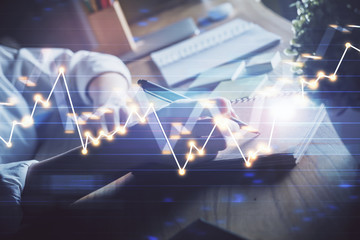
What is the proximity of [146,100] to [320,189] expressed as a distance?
1.70ft

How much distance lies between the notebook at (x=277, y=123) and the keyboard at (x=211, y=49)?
31 centimetres

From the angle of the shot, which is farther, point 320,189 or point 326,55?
point 326,55

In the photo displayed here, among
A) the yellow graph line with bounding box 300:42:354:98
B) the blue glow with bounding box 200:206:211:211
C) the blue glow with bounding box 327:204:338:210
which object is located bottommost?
the blue glow with bounding box 200:206:211:211

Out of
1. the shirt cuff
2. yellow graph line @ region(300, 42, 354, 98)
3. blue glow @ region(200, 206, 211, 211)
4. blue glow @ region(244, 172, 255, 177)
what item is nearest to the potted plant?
yellow graph line @ region(300, 42, 354, 98)

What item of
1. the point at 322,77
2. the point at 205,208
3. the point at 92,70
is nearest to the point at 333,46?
the point at 322,77

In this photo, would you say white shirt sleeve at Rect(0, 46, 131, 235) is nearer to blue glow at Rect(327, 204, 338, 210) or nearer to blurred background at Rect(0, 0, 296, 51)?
blurred background at Rect(0, 0, 296, 51)

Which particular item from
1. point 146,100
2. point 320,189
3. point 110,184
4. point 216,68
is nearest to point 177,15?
point 216,68

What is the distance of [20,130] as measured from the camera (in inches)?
39.2

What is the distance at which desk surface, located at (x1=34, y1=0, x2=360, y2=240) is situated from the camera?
53 cm

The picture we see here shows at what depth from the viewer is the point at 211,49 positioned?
1133 mm

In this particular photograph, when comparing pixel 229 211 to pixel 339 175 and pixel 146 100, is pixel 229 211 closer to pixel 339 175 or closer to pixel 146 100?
pixel 339 175

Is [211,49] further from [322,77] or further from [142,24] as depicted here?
[142,24]

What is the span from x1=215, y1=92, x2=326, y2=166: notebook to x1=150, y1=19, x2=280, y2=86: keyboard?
31 cm

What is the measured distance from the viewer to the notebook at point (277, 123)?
0.62 metres
